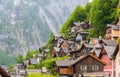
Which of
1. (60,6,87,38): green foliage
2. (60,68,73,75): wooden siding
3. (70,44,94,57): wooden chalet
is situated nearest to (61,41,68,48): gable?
(70,44,94,57): wooden chalet

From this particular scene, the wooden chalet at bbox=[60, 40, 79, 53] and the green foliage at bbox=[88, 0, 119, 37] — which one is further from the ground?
the green foliage at bbox=[88, 0, 119, 37]

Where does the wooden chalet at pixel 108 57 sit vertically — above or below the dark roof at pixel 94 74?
above

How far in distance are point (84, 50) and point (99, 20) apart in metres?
18.6

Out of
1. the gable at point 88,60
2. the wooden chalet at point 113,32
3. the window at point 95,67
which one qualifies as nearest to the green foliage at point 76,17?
the wooden chalet at point 113,32

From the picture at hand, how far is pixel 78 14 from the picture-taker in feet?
452

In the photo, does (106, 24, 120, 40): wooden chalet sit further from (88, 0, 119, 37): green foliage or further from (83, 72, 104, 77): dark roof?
(83, 72, 104, 77): dark roof

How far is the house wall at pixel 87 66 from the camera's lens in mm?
74562

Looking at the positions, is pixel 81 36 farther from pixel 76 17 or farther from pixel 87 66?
pixel 87 66

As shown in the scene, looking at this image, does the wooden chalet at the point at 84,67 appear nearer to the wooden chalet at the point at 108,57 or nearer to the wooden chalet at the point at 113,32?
the wooden chalet at the point at 108,57

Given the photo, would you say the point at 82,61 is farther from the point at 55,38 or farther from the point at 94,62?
the point at 55,38

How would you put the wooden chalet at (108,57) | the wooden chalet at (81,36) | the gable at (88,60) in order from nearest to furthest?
the wooden chalet at (108,57) < the gable at (88,60) < the wooden chalet at (81,36)

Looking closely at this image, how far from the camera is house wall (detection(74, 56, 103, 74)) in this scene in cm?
7456

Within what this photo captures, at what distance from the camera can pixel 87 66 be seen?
7575cm

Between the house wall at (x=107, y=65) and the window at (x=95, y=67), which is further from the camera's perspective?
the window at (x=95, y=67)
